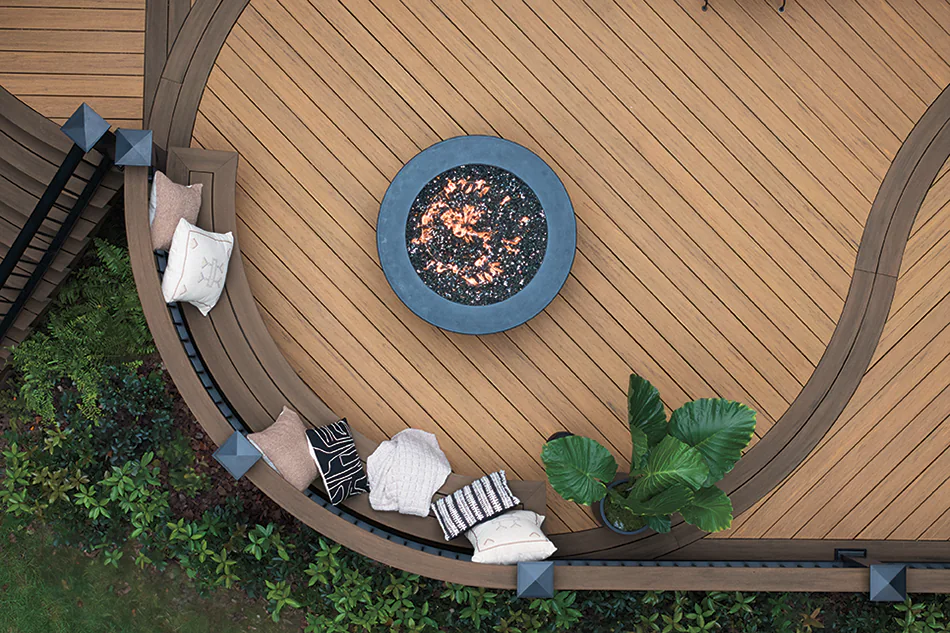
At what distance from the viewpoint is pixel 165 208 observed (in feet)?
12.9

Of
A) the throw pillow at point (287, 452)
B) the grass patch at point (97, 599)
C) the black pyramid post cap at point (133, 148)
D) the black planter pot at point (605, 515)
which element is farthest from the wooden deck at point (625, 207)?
the grass patch at point (97, 599)

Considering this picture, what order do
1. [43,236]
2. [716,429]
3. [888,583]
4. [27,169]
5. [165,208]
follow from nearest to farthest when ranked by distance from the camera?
1. [716,429]
2. [888,583]
3. [165,208]
4. [43,236]
5. [27,169]

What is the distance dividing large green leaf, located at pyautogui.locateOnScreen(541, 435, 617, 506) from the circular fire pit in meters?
1.00

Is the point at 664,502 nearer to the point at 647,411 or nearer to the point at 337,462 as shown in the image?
the point at 647,411

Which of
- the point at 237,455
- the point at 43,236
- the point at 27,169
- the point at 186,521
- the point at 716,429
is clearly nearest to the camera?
the point at 716,429

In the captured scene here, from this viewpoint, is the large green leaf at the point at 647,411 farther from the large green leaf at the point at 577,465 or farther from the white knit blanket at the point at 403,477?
the white knit blanket at the point at 403,477

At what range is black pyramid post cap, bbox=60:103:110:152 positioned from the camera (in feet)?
12.0

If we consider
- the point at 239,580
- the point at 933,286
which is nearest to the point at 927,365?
the point at 933,286

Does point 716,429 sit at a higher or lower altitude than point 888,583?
higher

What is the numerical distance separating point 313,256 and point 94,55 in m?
1.98

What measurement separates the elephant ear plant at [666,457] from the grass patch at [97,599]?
8.79 feet

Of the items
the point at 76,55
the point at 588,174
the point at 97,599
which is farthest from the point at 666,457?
the point at 76,55

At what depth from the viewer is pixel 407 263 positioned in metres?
4.22

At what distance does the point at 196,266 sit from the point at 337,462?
141cm
